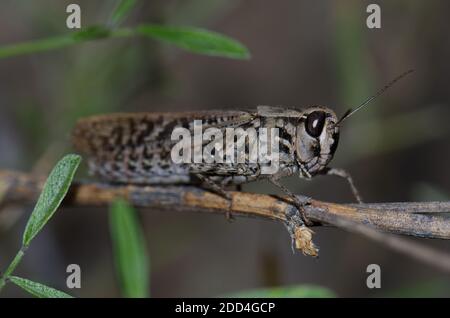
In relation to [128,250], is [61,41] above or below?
above

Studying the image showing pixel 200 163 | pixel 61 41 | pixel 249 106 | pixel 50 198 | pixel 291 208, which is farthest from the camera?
pixel 249 106

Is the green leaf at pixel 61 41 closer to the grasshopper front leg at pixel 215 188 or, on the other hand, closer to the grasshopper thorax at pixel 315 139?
the grasshopper front leg at pixel 215 188

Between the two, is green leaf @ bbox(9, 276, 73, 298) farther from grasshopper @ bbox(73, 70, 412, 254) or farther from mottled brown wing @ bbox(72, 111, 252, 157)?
mottled brown wing @ bbox(72, 111, 252, 157)

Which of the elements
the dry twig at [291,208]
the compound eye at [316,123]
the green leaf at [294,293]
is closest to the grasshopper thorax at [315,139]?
the compound eye at [316,123]

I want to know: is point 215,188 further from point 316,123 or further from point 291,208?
point 291,208

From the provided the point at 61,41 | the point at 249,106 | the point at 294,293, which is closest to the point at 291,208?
the point at 294,293

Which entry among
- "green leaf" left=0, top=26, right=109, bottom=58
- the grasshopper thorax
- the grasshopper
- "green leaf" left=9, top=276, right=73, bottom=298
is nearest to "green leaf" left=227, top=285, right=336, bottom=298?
the grasshopper

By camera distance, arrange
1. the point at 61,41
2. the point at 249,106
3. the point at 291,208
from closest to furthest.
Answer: the point at 291,208
the point at 61,41
the point at 249,106
